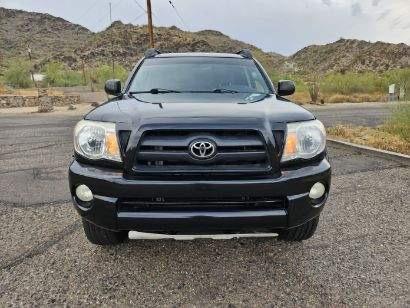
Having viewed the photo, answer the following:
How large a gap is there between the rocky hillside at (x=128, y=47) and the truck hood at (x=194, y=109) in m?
55.8

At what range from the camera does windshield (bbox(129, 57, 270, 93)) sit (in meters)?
4.07

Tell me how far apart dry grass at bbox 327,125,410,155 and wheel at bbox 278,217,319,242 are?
189 inches

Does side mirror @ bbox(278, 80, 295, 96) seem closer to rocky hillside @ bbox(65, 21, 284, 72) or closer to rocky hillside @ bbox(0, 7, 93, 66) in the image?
rocky hillside @ bbox(65, 21, 284, 72)

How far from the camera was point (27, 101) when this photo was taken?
2455 cm

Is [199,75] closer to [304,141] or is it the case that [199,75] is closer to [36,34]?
[304,141]

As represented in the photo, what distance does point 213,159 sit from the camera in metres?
2.69

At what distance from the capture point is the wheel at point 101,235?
10.6 ft

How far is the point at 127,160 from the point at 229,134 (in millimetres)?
689

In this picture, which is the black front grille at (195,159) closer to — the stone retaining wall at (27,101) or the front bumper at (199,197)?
the front bumper at (199,197)

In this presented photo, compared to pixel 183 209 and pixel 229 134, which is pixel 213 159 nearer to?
pixel 229 134

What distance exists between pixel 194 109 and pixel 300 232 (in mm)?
1318

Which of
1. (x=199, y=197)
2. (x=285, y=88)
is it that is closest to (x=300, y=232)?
(x=199, y=197)

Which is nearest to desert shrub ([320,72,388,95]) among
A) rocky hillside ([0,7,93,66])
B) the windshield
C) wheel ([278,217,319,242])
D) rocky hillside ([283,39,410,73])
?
the windshield

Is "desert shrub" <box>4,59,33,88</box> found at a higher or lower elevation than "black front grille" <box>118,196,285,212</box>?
higher
